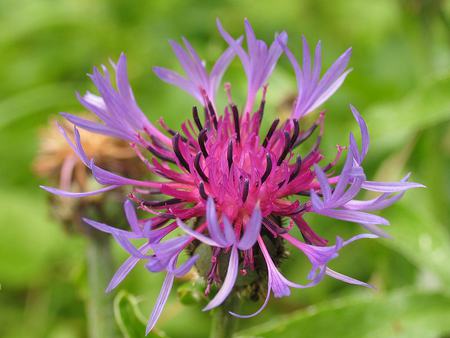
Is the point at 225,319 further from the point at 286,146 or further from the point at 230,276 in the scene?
the point at 286,146

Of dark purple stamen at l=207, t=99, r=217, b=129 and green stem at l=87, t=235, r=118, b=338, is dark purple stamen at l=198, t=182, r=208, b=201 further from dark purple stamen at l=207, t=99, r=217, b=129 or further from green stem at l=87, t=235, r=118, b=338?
green stem at l=87, t=235, r=118, b=338

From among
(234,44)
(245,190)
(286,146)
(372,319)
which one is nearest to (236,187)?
(245,190)

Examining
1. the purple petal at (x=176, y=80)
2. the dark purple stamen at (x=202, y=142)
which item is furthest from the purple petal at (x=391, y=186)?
the purple petal at (x=176, y=80)

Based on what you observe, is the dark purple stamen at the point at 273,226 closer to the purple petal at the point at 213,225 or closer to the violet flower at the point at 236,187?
the violet flower at the point at 236,187

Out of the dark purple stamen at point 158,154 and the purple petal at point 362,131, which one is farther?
the dark purple stamen at point 158,154

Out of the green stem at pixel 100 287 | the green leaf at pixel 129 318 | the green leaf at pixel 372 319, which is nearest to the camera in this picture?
the green leaf at pixel 129 318

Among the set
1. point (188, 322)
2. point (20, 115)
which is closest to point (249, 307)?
point (188, 322)

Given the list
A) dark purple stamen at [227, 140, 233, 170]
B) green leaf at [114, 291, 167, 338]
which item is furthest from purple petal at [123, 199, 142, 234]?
green leaf at [114, 291, 167, 338]

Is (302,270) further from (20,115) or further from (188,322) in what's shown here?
(20,115)
